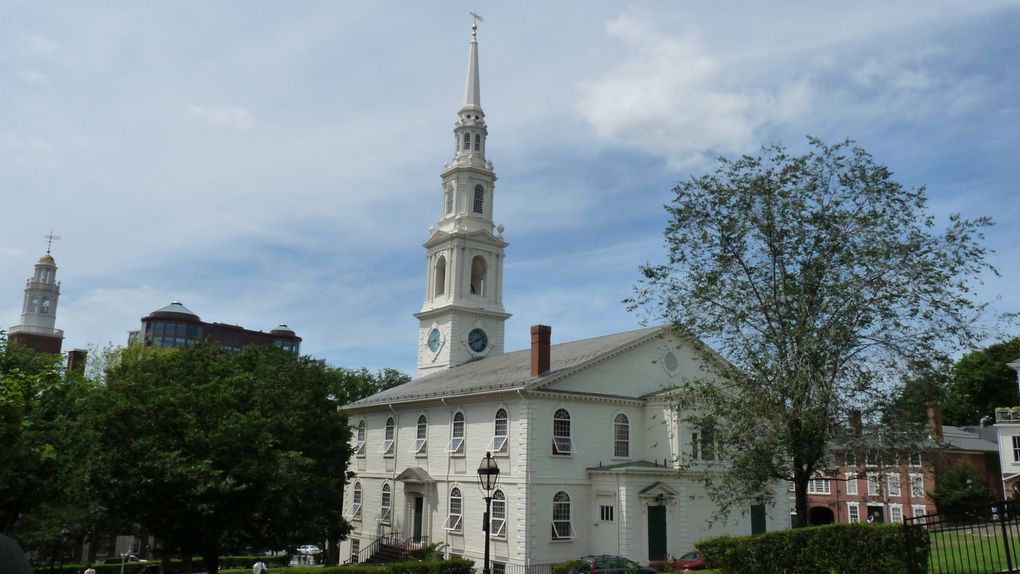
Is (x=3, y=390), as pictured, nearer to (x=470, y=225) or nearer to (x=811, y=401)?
(x=811, y=401)

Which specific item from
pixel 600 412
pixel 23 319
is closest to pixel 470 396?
pixel 600 412

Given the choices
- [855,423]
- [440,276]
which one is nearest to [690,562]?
[855,423]

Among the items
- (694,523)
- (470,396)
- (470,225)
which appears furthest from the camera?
(470,225)

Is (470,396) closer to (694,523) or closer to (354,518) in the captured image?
(694,523)

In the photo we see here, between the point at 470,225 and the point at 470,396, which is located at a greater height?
the point at 470,225

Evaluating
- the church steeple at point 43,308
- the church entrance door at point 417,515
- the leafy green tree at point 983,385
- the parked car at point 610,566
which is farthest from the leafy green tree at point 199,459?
the church steeple at point 43,308

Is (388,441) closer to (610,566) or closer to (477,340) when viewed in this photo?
(477,340)

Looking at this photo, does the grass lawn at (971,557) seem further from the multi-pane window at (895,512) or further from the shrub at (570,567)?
the multi-pane window at (895,512)

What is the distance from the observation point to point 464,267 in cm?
4891

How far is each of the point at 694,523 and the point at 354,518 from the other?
2164 cm

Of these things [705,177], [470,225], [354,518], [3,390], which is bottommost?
[354,518]

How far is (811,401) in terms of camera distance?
20469mm

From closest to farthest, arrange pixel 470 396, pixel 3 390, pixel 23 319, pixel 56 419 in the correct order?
pixel 3 390 < pixel 56 419 < pixel 470 396 < pixel 23 319

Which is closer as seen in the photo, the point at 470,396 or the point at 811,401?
the point at 811,401
